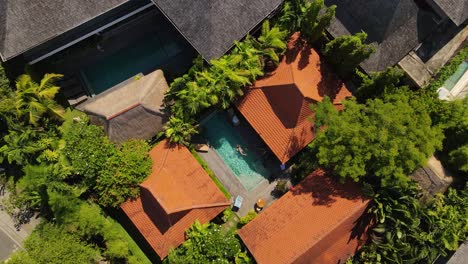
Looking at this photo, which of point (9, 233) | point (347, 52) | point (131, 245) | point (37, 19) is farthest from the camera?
point (131, 245)

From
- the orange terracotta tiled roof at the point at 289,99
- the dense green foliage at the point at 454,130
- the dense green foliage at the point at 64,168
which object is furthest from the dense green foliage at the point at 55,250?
the dense green foliage at the point at 454,130

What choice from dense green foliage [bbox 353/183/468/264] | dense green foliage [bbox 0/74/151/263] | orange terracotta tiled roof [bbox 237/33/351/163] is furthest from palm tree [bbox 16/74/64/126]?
dense green foliage [bbox 353/183/468/264]

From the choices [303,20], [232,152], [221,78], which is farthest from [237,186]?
[303,20]

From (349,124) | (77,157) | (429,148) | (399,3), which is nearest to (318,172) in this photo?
(349,124)

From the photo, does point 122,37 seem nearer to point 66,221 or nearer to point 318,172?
point 66,221

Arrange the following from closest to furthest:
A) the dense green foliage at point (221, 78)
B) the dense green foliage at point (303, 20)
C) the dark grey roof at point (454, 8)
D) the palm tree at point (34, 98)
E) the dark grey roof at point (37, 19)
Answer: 1. the dark grey roof at point (37, 19)
2. the dense green foliage at point (303, 20)
3. the palm tree at point (34, 98)
4. the dark grey roof at point (454, 8)
5. the dense green foliage at point (221, 78)

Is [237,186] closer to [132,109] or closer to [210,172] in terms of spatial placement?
[210,172]

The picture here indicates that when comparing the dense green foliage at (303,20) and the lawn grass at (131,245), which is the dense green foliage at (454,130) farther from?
the lawn grass at (131,245)
